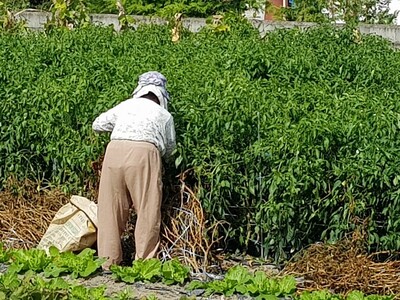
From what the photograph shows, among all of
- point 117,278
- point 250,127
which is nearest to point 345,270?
point 250,127

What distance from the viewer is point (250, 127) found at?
7.06 metres

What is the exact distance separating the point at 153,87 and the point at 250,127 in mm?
841

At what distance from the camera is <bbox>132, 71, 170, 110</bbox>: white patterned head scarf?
22.9ft

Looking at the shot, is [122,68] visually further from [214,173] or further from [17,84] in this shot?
[214,173]

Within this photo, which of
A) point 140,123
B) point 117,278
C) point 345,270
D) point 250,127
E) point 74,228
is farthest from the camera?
point 250,127

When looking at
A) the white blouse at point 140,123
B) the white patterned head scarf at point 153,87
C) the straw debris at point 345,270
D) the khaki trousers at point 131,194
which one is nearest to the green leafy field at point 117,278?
the khaki trousers at point 131,194

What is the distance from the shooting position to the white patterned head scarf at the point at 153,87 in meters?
6.98

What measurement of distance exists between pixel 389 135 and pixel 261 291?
5.85ft

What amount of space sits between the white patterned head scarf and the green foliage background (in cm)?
26

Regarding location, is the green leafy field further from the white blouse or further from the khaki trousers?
the white blouse

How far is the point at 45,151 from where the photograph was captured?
775 cm

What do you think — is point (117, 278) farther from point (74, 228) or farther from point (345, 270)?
point (345, 270)

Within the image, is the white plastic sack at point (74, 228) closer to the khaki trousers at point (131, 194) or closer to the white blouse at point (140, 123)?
the khaki trousers at point (131, 194)

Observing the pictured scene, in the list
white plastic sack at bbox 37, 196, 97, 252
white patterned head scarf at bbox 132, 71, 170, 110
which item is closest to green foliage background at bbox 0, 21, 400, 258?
white patterned head scarf at bbox 132, 71, 170, 110
